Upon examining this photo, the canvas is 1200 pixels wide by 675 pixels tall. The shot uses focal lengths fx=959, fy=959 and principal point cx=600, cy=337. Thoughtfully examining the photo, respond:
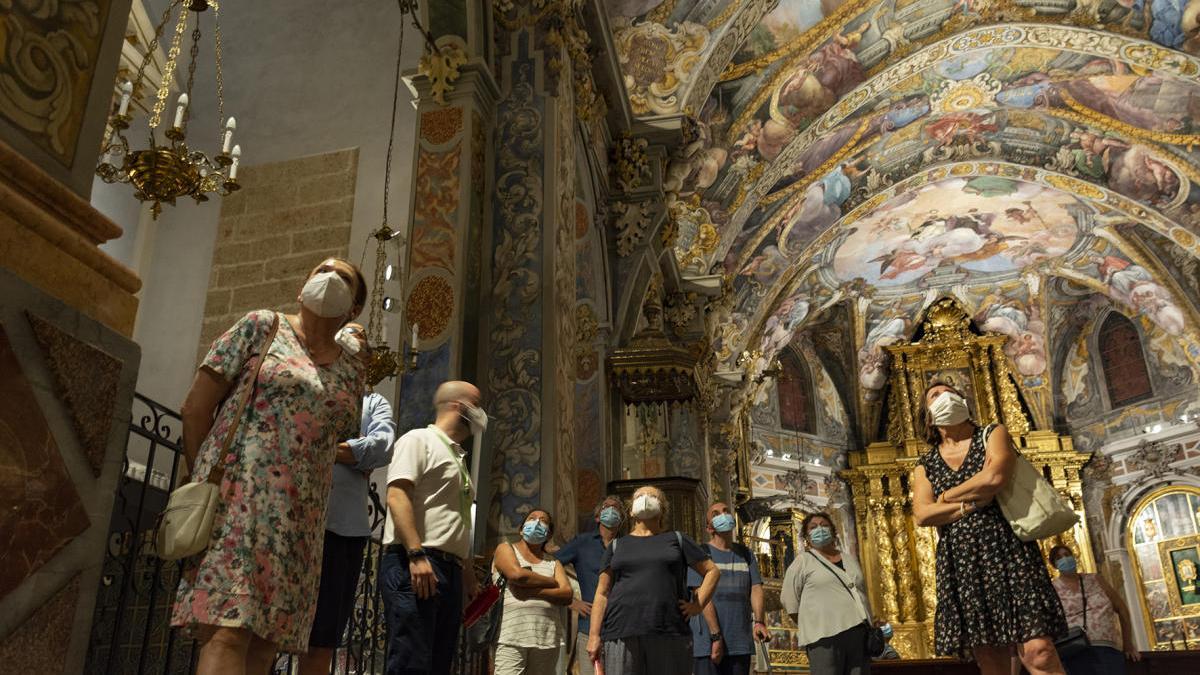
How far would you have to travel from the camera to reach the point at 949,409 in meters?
3.42

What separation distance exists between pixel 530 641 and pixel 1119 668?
12.9 feet

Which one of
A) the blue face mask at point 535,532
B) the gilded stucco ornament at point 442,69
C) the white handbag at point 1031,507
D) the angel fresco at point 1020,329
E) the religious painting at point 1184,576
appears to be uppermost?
the angel fresco at point 1020,329

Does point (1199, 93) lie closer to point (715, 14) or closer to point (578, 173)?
point (715, 14)

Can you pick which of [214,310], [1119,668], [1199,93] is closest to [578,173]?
[214,310]

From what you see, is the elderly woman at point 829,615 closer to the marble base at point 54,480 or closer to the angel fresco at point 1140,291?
the marble base at point 54,480

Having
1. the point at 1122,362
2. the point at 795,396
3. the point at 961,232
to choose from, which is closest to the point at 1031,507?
the point at 961,232

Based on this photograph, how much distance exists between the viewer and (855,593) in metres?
4.62

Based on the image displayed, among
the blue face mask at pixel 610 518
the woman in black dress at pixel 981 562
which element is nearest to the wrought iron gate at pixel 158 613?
the blue face mask at pixel 610 518

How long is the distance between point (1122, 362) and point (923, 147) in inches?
299

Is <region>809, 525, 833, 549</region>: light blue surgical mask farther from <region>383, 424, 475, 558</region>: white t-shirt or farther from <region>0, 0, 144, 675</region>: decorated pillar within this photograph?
<region>0, 0, 144, 675</region>: decorated pillar

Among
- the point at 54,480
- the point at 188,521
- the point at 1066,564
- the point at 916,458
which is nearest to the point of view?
the point at 54,480

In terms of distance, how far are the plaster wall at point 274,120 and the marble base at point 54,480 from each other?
20.8ft

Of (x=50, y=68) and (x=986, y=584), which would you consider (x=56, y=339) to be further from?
(x=986, y=584)

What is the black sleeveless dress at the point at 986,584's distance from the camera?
10.2ft
